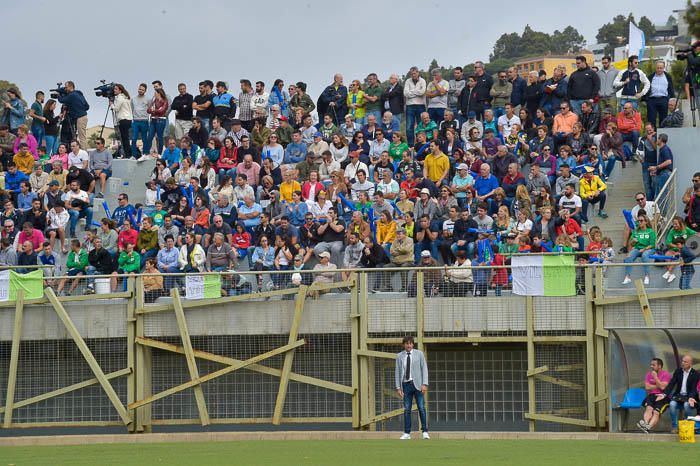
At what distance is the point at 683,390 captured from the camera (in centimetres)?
2050

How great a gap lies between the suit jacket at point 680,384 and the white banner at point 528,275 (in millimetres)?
3212

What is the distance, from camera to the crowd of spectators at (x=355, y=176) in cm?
2489

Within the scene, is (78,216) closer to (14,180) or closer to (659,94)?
(14,180)

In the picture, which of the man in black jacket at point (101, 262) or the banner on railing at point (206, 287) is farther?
the man in black jacket at point (101, 262)

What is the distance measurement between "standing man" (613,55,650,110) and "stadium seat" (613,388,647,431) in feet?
28.7

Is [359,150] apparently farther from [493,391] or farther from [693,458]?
[693,458]

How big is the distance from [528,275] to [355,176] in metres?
6.59

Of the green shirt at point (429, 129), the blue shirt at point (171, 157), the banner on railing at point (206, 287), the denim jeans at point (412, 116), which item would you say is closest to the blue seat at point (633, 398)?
the banner on railing at point (206, 287)

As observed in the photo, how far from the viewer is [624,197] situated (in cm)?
2762

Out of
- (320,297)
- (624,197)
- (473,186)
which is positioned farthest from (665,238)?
(320,297)

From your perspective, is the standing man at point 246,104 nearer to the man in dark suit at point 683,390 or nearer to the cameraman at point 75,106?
the cameraman at point 75,106

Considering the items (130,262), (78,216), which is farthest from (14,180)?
(130,262)

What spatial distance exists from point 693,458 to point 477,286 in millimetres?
7942

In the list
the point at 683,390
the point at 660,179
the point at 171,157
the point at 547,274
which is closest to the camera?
the point at 683,390
